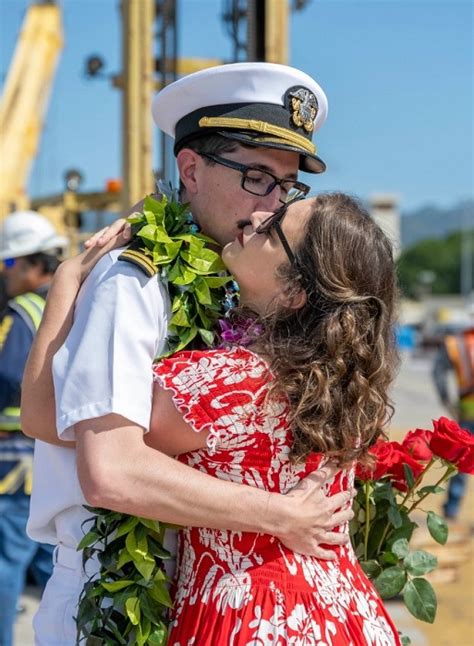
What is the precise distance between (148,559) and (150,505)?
0.18 metres

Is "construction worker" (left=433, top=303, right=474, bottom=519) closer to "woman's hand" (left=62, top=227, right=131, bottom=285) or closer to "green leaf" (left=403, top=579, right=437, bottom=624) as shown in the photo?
"green leaf" (left=403, top=579, right=437, bottom=624)

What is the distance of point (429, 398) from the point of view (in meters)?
23.0

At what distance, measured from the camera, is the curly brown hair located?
175 cm

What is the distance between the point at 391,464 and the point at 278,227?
0.64 metres

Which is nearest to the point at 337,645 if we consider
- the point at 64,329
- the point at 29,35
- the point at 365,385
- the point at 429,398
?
the point at 365,385

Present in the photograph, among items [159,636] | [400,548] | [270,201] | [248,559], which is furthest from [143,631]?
[270,201]

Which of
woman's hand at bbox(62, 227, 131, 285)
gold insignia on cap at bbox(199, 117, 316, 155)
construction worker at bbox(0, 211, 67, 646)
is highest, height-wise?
gold insignia on cap at bbox(199, 117, 316, 155)

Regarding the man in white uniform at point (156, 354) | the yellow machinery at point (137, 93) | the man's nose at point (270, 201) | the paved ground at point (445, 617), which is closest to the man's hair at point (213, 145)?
the man in white uniform at point (156, 354)

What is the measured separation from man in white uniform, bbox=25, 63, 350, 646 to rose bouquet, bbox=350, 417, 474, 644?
31 centimetres

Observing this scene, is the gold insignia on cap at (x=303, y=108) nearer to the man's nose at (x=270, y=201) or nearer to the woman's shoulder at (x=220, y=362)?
the man's nose at (x=270, y=201)

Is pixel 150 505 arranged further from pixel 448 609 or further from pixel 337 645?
pixel 448 609

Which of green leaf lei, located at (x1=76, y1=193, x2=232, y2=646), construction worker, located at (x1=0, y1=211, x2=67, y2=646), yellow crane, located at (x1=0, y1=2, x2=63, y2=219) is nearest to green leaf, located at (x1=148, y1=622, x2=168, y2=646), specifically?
green leaf lei, located at (x1=76, y1=193, x2=232, y2=646)

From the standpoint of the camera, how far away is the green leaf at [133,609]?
1.83m

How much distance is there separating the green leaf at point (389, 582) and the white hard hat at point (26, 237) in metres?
2.90
